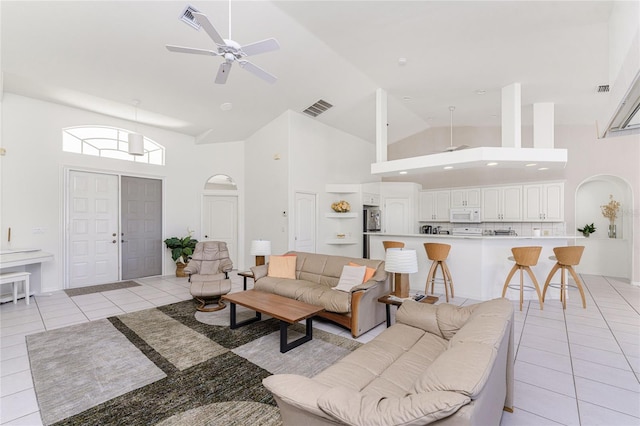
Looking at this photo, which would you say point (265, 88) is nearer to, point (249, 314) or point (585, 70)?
point (249, 314)

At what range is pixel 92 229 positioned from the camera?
18.2 ft

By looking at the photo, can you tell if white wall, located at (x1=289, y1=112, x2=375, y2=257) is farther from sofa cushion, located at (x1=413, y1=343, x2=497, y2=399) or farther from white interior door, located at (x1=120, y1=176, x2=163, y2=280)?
sofa cushion, located at (x1=413, y1=343, x2=497, y2=399)

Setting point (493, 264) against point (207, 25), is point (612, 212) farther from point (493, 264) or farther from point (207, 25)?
point (207, 25)

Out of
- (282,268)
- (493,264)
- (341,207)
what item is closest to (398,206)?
(341,207)

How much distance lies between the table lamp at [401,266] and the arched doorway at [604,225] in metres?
5.74

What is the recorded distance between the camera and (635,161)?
568 cm

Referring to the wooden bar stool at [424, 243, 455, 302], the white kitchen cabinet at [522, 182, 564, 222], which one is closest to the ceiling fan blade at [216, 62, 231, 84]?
the wooden bar stool at [424, 243, 455, 302]

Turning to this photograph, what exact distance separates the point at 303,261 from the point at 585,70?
5047mm

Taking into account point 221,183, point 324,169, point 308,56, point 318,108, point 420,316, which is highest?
point 308,56

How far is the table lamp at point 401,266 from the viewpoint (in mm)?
3178

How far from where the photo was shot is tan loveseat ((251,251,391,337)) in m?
3.22

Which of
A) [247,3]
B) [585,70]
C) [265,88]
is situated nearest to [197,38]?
[247,3]

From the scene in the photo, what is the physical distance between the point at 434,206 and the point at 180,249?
6.64m

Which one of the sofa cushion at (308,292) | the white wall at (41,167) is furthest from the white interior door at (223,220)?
the sofa cushion at (308,292)
